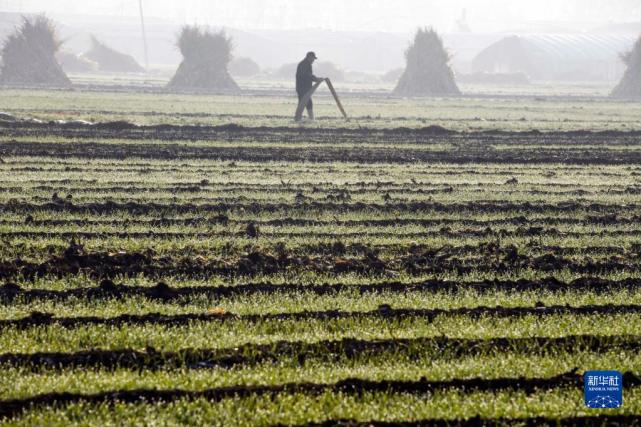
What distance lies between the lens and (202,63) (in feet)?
158

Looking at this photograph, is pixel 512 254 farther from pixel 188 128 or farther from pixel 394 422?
pixel 188 128

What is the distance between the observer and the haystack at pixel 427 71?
47.2m

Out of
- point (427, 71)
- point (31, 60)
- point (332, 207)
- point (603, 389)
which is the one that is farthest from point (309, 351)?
point (31, 60)

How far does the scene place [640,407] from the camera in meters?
6.14

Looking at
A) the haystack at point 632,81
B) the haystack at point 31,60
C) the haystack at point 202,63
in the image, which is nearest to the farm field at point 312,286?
the haystack at point 31,60

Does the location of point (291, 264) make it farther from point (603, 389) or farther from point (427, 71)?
point (427, 71)

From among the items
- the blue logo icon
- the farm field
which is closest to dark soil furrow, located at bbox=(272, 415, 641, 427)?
the farm field

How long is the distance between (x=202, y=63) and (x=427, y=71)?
11278mm

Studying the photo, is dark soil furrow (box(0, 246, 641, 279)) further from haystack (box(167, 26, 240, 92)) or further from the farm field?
haystack (box(167, 26, 240, 92))

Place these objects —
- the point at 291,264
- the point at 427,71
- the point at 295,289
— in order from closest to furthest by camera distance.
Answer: the point at 295,289, the point at 291,264, the point at 427,71

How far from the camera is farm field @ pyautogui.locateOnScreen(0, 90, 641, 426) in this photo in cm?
618

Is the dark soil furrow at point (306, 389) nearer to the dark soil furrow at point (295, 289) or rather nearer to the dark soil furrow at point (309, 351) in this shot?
the dark soil furrow at point (309, 351)

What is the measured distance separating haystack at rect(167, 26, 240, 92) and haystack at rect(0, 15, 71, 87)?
18.7 feet

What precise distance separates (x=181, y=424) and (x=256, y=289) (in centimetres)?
299
